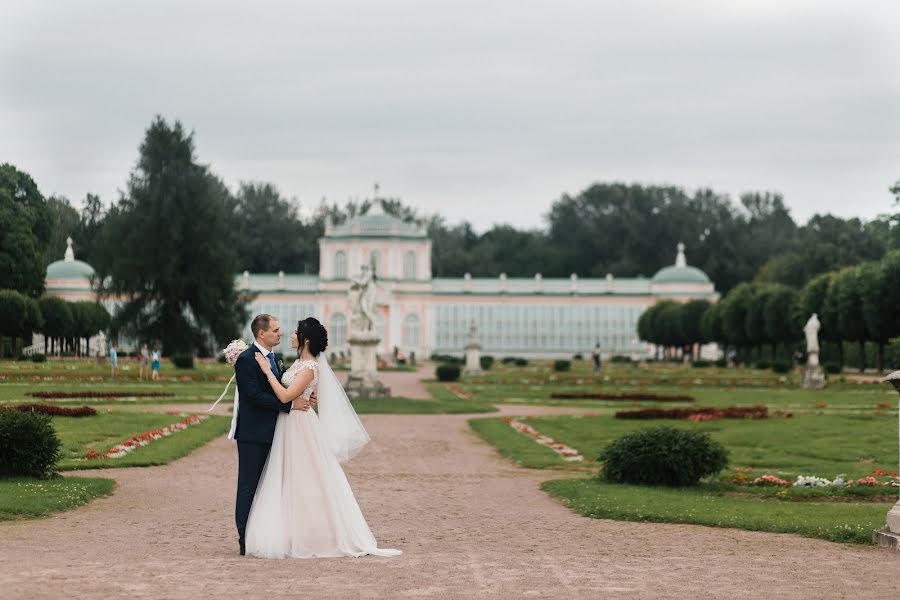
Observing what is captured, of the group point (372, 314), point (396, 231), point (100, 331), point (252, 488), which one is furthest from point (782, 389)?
point (396, 231)

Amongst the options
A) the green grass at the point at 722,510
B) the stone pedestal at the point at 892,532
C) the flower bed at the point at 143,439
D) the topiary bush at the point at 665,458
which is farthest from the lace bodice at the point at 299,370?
the flower bed at the point at 143,439

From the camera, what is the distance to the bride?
32.5 feet

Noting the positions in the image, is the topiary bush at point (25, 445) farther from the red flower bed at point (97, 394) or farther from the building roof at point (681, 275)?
the building roof at point (681, 275)

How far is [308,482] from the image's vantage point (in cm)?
1009

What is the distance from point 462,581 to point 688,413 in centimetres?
1895

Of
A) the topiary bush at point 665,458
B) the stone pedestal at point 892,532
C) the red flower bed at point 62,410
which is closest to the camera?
the stone pedestal at point 892,532

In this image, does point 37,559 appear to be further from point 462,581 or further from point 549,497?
point 549,497

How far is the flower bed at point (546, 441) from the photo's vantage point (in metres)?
19.8

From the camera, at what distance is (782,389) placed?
4038cm

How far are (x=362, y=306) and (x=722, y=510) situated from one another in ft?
76.8

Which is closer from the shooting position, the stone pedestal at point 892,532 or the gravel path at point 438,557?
the gravel path at point 438,557

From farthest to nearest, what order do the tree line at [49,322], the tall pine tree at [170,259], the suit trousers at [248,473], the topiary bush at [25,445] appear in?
the tall pine tree at [170,259], the tree line at [49,322], the topiary bush at [25,445], the suit trousers at [248,473]

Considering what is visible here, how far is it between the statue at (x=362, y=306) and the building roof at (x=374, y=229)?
60219 mm

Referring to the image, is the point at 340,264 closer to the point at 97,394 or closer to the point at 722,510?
the point at 97,394
